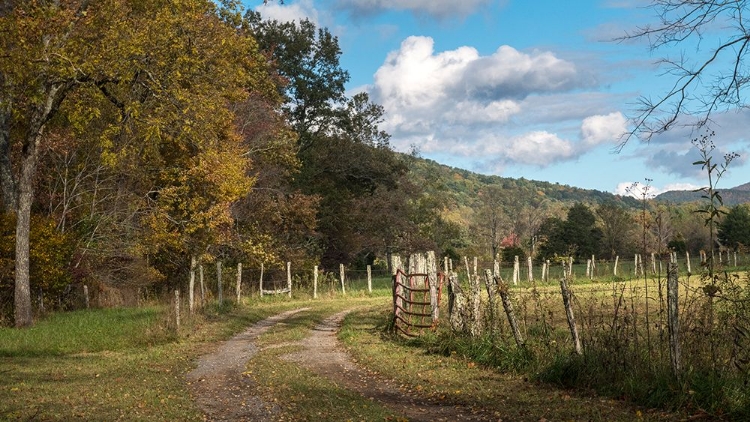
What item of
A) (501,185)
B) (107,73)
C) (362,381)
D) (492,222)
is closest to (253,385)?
(362,381)

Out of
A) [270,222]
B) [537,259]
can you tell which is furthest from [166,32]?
[537,259]

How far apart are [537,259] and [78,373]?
2461 inches

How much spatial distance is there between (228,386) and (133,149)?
14.3 meters

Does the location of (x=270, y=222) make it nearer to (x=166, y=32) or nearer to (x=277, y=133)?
(x=277, y=133)

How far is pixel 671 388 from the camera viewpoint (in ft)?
27.3

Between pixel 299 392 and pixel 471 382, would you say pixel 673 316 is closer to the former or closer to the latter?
pixel 471 382

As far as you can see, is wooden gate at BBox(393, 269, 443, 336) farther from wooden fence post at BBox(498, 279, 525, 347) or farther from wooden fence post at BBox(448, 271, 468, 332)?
wooden fence post at BBox(498, 279, 525, 347)

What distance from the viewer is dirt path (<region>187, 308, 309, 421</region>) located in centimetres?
928

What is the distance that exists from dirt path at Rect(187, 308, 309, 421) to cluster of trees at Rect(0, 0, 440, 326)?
7489 millimetres

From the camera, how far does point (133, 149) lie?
23406mm

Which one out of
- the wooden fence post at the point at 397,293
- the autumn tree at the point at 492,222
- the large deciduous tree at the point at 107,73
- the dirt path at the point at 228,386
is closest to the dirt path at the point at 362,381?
the dirt path at the point at 228,386

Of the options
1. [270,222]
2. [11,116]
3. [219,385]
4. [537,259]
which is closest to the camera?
[219,385]

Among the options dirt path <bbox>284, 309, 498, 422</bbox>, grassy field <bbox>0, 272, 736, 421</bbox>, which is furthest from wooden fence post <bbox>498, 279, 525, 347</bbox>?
dirt path <bbox>284, 309, 498, 422</bbox>

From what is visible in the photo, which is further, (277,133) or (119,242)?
(277,133)
